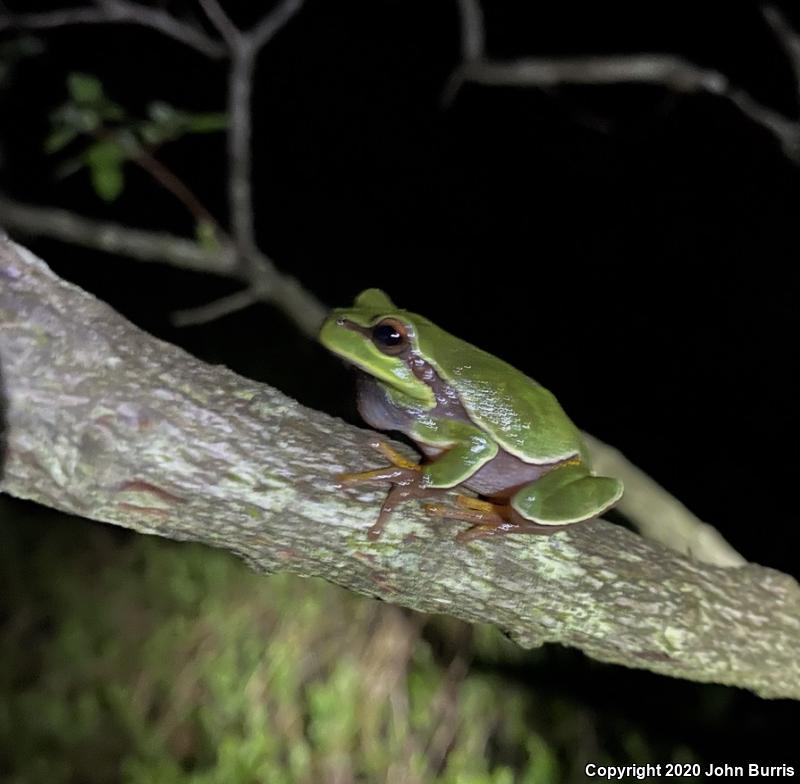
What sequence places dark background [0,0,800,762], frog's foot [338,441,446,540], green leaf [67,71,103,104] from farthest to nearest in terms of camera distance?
1. dark background [0,0,800,762]
2. green leaf [67,71,103,104]
3. frog's foot [338,441,446,540]

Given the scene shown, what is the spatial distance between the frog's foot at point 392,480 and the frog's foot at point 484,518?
4cm

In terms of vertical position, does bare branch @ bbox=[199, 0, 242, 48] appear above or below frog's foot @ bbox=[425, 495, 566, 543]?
above

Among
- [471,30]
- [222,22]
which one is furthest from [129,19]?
[471,30]

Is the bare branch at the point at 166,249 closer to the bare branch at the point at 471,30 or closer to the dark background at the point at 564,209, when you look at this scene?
the bare branch at the point at 471,30

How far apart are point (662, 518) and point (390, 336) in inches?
44.7

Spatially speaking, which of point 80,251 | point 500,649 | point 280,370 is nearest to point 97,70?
point 80,251

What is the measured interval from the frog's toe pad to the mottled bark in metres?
0.05

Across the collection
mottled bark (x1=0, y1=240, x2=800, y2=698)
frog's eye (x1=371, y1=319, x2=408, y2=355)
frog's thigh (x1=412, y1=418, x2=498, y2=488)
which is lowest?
mottled bark (x1=0, y1=240, x2=800, y2=698)

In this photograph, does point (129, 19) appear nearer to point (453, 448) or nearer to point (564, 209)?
point (453, 448)

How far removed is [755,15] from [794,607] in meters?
2.10

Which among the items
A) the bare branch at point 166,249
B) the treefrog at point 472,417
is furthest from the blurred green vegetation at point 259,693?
the treefrog at point 472,417

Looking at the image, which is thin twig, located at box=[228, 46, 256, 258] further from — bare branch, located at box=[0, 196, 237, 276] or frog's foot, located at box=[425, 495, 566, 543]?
frog's foot, located at box=[425, 495, 566, 543]

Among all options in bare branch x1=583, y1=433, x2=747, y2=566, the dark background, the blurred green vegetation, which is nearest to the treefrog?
bare branch x1=583, y1=433, x2=747, y2=566

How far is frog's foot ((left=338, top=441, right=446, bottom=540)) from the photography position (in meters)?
1.19
